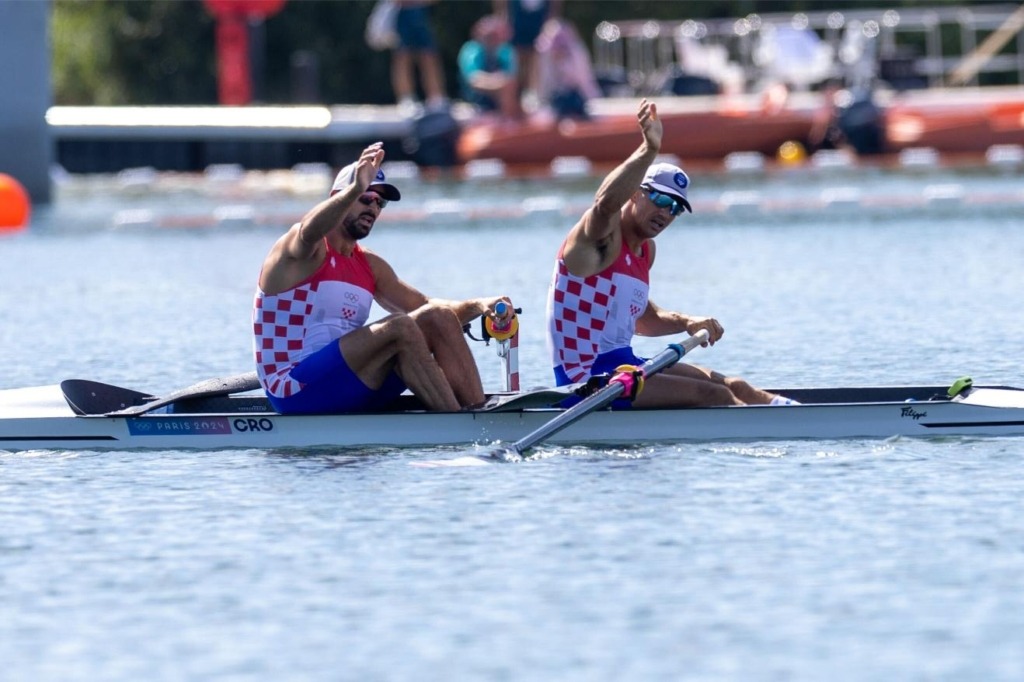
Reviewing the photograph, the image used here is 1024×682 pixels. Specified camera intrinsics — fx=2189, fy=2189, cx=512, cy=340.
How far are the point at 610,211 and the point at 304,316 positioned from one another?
154 centimetres

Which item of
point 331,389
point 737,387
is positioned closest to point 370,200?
point 331,389

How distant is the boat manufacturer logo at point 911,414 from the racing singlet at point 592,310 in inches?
53.4

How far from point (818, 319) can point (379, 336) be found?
694 centimetres

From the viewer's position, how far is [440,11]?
37750 millimetres

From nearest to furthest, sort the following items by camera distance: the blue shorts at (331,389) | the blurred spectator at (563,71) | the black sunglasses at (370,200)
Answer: the black sunglasses at (370,200)
the blue shorts at (331,389)
the blurred spectator at (563,71)

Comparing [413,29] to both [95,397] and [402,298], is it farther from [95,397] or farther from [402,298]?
[402,298]

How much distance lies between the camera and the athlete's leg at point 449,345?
10.4m

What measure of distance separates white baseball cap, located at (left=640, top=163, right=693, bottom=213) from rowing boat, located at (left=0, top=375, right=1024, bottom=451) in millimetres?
1035

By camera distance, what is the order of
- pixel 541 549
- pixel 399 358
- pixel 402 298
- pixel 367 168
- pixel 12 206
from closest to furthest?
pixel 541 549, pixel 367 168, pixel 399 358, pixel 402 298, pixel 12 206

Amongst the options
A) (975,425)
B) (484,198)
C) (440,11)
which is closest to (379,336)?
(975,425)

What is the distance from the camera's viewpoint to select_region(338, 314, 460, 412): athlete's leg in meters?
10.3

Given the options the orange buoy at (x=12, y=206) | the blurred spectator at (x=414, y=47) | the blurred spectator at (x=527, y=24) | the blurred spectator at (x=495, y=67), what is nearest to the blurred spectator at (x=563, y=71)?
the blurred spectator at (x=527, y=24)

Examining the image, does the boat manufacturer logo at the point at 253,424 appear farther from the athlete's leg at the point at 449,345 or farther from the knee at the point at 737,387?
the knee at the point at 737,387

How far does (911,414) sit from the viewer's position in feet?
34.0
